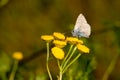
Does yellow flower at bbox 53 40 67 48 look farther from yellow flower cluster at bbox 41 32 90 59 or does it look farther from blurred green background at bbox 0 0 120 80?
blurred green background at bbox 0 0 120 80

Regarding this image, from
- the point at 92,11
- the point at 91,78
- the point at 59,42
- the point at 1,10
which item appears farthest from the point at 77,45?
the point at 92,11

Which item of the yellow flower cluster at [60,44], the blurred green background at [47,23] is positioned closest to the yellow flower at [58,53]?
the yellow flower cluster at [60,44]

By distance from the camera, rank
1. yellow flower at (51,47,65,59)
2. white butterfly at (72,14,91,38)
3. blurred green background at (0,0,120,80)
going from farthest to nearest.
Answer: blurred green background at (0,0,120,80) → white butterfly at (72,14,91,38) → yellow flower at (51,47,65,59)

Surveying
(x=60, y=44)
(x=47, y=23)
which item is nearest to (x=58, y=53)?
(x=60, y=44)

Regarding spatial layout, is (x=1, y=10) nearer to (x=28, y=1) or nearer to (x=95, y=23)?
(x=28, y=1)

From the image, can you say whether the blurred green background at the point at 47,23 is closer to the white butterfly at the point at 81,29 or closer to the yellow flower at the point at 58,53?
the white butterfly at the point at 81,29

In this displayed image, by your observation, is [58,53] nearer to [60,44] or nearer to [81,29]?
[60,44]

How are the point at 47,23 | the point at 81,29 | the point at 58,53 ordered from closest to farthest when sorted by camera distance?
the point at 58,53 → the point at 81,29 → the point at 47,23

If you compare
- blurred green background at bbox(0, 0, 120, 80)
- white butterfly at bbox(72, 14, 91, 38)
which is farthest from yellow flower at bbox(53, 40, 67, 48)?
blurred green background at bbox(0, 0, 120, 80)
